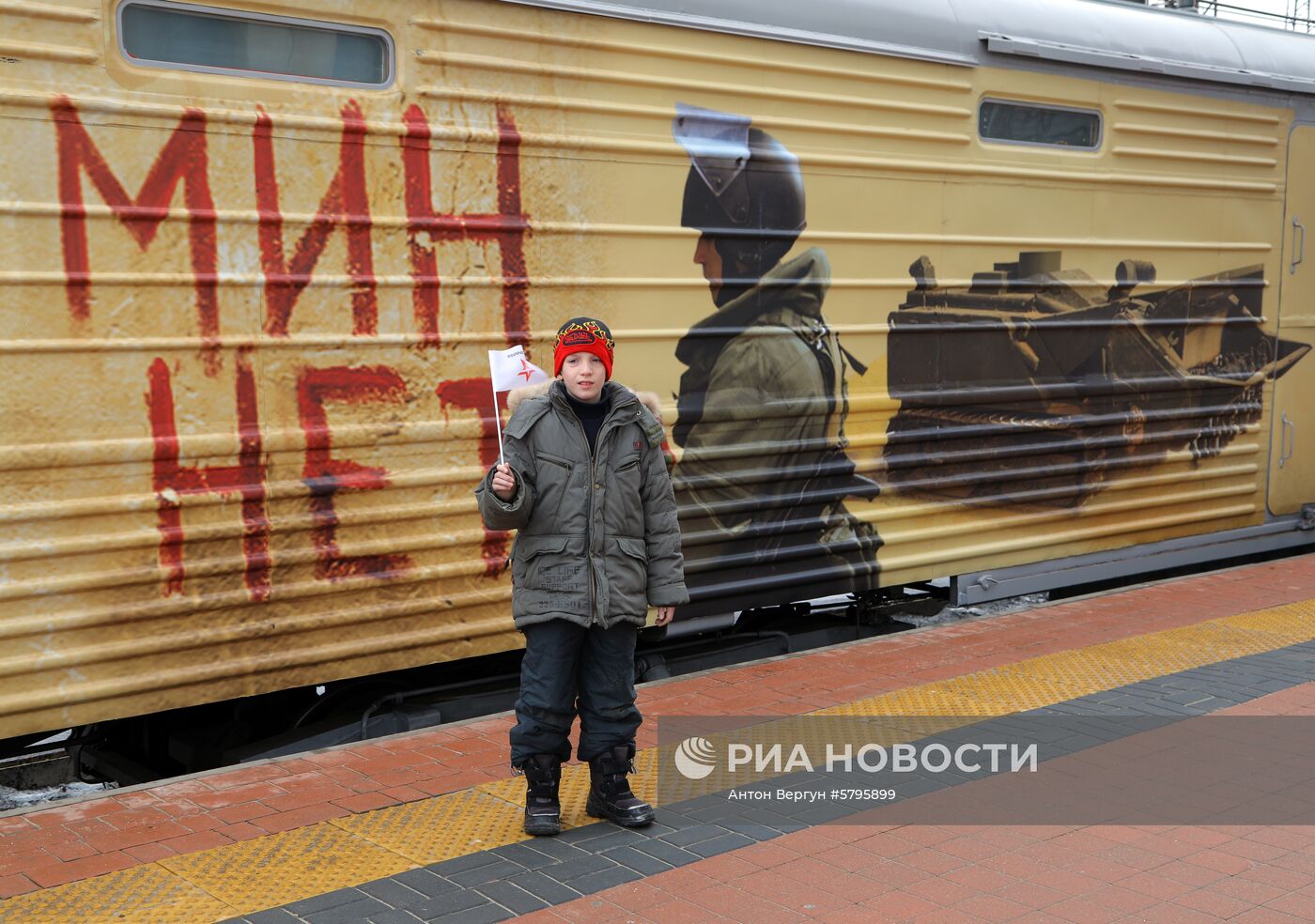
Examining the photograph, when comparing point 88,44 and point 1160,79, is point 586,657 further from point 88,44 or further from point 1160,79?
point 1160,79

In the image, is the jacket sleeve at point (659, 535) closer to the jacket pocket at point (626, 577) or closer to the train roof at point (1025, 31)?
the jacket pocket at point (626, 577)

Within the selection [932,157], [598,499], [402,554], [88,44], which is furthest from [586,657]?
[932,157]

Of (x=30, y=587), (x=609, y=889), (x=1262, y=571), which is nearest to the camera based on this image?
(x=609, y=889)

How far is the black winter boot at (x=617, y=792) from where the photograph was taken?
4023 mm

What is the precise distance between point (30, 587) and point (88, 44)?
1.73 m

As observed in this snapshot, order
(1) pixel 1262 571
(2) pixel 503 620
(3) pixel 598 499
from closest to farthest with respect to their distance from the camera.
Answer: (3) pixel 598 499 < (2) pixel 503 620 < (1) pixel 1262 571

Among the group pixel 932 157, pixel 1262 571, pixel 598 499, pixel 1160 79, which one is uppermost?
pixel 1160 79

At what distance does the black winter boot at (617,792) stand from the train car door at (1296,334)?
5798 mm

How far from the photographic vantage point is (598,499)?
3922 millimetres

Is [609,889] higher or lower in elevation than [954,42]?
lower

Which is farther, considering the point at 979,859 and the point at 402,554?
the point at 402,554

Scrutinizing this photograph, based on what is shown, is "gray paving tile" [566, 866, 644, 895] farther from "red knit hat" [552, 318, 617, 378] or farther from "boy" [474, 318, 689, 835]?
"red knit hat" [552, 318, 617, 378]

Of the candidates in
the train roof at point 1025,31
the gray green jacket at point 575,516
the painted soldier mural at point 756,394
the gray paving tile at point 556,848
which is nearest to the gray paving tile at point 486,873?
→ the gray paving tile at point 556,848

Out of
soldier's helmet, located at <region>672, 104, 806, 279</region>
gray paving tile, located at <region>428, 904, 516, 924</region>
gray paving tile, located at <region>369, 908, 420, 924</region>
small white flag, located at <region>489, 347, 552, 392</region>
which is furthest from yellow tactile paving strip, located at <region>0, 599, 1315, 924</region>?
soldier's helmet, located at <region>672, 104, 806, 279</region>
